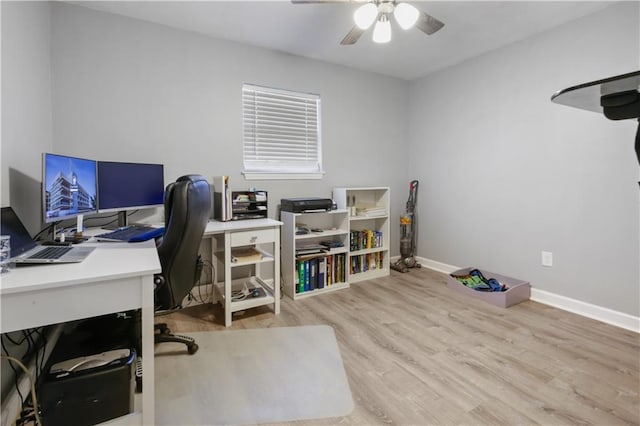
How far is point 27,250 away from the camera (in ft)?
4.25

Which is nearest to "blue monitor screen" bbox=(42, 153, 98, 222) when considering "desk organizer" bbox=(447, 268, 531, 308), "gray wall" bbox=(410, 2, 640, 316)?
"desk organizer" bbox=(447, 268, 531, 308)

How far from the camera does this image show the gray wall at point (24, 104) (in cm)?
143

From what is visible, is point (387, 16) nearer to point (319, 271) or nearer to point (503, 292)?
point (319, 271)

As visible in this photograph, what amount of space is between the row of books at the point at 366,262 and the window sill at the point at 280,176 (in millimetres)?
988

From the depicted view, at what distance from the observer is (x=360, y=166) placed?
11.9 feet

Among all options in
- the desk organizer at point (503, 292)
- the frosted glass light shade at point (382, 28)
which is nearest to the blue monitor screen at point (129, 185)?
the frosted glass light shade at point (382, 28)

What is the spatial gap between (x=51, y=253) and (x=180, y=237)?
1.60 ft

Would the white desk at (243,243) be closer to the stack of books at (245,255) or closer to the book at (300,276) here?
the stack of books at (245,255)

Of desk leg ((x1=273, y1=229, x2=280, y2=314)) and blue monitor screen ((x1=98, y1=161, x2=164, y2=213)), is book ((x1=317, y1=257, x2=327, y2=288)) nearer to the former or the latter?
desk leg ((x1=273, y1=229, x2=280, y2=314))

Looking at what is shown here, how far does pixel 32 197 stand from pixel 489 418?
8.50 feet

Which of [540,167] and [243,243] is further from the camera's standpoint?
[540,167]

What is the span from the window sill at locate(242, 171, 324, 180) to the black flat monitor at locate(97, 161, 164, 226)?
77cm

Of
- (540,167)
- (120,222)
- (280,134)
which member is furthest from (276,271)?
(540,167)

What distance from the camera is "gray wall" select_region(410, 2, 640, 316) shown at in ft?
7.40
